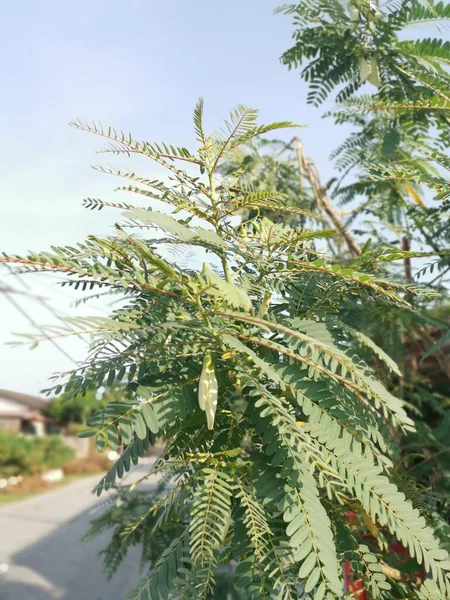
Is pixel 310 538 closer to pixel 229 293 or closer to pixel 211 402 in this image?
pixel 211 402

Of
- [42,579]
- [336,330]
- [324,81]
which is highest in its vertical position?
[324,81]

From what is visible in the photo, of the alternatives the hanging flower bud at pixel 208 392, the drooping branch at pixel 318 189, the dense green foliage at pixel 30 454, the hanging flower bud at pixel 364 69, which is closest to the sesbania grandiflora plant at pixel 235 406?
the hanging flower bud at pixel 208 392

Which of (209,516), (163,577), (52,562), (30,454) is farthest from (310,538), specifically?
(30,454)

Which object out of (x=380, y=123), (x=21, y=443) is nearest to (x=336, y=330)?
(x=380, y=123)

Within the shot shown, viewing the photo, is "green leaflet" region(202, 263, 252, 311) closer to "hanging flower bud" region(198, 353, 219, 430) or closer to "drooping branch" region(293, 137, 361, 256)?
"hanging flower bud" region(198, 353, 219, 430)

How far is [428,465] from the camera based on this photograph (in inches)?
58.0

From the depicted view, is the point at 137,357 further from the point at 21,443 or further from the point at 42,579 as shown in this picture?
the point at 21,443

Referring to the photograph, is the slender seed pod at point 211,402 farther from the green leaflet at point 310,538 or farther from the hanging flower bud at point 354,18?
the hanging flower bud at point 354,18

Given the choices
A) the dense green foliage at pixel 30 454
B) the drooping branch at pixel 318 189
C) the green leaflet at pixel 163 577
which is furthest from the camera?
the dense green foliage at pixel 30 454

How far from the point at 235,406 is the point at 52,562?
20.8 ft

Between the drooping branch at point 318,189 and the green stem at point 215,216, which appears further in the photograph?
the drooping branch at point 318,189

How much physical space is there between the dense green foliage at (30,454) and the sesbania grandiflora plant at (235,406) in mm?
9900

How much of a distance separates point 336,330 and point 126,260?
0.36 metres

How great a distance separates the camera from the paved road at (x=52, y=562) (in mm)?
5340
